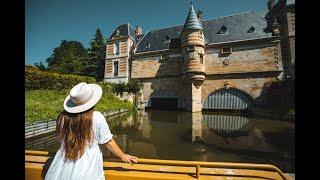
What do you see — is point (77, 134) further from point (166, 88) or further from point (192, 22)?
point (166, 88)

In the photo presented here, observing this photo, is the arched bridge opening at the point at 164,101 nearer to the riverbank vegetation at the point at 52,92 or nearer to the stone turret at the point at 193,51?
the riverbank vegetation at the point at 52,92

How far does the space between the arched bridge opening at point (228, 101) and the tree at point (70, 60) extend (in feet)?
61.7

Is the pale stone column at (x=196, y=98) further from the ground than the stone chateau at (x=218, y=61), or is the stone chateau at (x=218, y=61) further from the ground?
the stone chateau at (x=218, y=61)

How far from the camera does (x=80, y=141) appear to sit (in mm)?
1755

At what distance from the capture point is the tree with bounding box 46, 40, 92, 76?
29.8 metres

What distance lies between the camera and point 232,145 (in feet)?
23.8

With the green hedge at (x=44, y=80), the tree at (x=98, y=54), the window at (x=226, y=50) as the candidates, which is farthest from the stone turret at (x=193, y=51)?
the tree at (x=98, y=54)

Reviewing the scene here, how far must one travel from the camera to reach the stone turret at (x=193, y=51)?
1792cm

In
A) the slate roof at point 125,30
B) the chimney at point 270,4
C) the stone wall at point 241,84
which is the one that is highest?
the chimney at point 270,4

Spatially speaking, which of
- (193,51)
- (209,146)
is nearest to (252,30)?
(193,51)

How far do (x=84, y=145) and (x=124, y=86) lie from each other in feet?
63.4

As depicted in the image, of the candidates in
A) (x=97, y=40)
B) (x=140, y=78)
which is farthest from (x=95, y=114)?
(x=97, y=40)

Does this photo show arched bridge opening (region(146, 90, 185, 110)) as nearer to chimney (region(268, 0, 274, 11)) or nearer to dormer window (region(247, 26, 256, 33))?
dormer window (region(247, 26, 256, 33))
